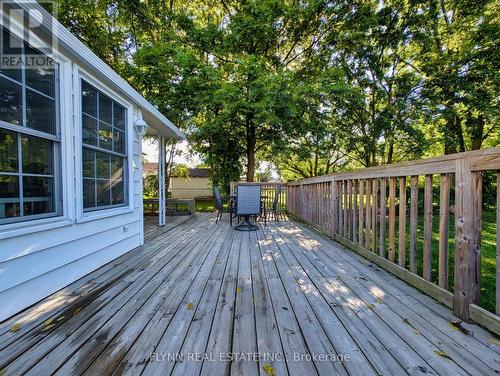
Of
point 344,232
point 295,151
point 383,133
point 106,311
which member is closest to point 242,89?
point 295,151

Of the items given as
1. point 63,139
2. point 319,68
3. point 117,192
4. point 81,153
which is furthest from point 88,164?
point 319,68

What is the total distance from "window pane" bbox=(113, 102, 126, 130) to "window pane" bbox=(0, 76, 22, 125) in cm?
132

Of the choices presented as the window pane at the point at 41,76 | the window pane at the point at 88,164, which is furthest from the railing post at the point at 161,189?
the window pane at the point at 41,76

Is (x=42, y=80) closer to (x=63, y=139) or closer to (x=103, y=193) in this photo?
(x=63, y=139)

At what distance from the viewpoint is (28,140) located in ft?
6.48

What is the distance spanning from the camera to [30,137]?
6.53ft

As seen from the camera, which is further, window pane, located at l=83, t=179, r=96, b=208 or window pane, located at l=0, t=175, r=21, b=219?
window pane, located at l=83, t=179, r=96, b=208

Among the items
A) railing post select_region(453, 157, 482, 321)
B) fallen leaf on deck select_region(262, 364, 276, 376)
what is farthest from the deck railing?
fallen leaf on deck select_region(262, 364, 276, 376)

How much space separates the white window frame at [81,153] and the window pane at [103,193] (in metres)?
0.09

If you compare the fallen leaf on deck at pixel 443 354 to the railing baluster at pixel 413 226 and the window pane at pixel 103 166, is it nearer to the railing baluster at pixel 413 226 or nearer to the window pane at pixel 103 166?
the railing baluster at pixel 413 226

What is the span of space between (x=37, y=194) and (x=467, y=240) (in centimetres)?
354

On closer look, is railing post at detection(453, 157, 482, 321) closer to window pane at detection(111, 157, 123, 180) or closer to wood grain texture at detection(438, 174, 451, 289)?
wood grain texture at detection(438, 174, 451, 289)

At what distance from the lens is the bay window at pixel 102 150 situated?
264 cm

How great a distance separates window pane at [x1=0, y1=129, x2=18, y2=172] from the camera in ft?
5.87
